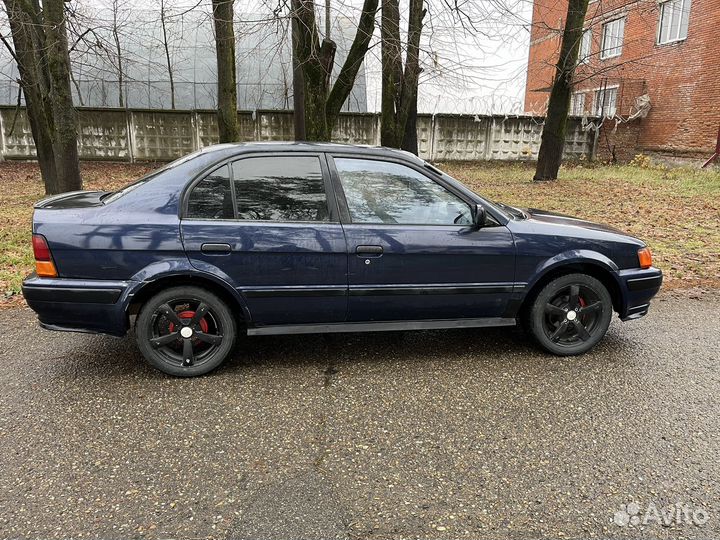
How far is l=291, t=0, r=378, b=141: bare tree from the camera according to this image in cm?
966

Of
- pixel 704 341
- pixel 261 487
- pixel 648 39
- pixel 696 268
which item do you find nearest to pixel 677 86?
pixel 648 39

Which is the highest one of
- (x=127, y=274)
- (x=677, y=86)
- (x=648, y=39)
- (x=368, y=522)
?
(x=648, y=39)

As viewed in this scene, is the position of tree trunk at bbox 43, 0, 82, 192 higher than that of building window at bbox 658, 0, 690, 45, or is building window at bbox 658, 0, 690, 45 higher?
building window at bbox 658, 0, 690, 45

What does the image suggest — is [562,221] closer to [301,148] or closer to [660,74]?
[301,148]

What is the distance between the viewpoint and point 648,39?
20016 mm

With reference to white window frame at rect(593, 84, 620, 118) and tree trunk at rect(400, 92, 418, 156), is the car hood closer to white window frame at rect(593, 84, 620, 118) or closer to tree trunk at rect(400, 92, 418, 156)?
tree trunk at rect(400, 92, 418, 156)

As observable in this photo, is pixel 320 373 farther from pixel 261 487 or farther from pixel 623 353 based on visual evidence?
pixel 623 353

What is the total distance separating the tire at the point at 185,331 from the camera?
362 centimetres

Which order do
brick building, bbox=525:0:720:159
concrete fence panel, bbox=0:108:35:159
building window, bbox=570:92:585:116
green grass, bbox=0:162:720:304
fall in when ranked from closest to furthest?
green grass, bbox=0:162:720:304 → brick building, bbox=525:0:720:159 → concrete fence panel, bbox=0:108:35:159 → building window, bbox=570:92:585:116

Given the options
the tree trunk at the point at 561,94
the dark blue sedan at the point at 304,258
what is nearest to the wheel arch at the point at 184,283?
the dark blue sedan at the point at 304,258

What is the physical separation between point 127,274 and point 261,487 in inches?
69.0

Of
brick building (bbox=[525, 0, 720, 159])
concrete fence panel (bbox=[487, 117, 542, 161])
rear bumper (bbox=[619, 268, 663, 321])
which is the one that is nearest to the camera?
rear bumper (bbox=[619, 268, 663, 321])

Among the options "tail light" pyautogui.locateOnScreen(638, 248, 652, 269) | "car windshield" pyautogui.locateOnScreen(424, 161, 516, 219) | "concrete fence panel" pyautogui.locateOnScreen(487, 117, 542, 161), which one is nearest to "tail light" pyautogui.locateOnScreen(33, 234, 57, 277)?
"car windshield" pyautogui.locateOnScreen(424, 161, 516, 219)

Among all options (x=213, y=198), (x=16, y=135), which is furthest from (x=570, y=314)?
(x=16, y=135)
